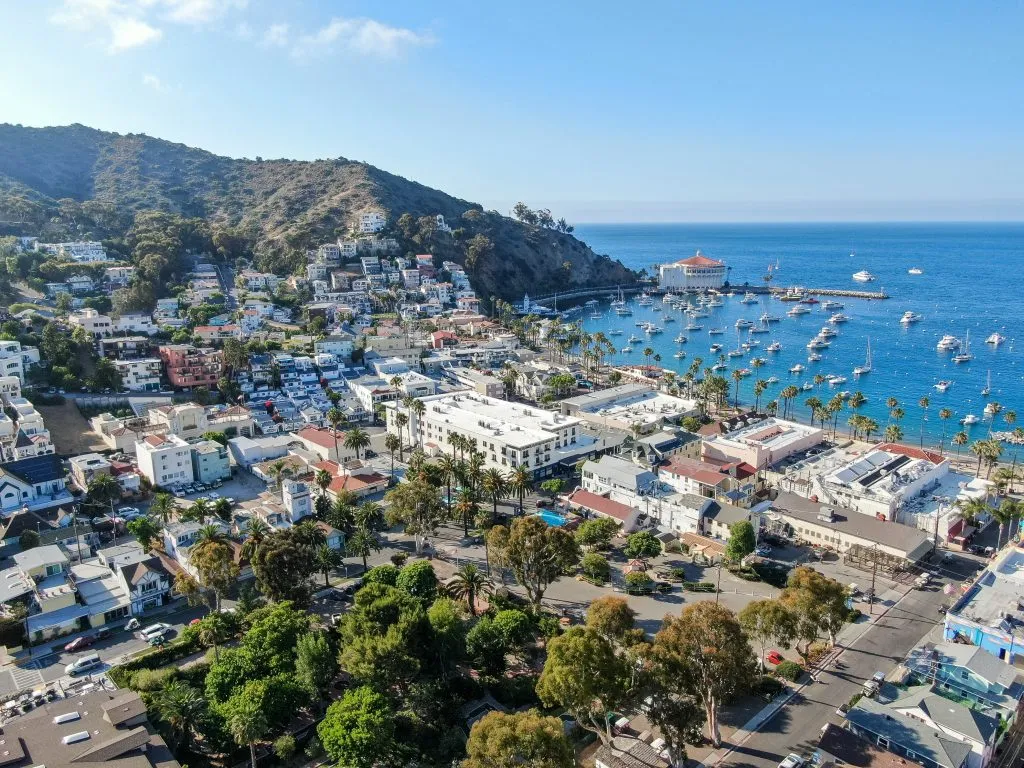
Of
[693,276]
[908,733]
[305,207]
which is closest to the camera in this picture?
[908,733]

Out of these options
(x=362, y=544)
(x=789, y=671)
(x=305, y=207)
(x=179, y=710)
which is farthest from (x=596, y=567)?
(x=305, y=207)

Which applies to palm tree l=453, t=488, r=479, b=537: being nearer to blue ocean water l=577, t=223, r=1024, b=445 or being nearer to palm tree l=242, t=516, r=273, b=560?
palm tree l=242, t=516, r=273, b=560

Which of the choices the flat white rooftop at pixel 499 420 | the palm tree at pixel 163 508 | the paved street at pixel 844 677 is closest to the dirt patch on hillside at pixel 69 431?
the palm tree at pixel 163 508

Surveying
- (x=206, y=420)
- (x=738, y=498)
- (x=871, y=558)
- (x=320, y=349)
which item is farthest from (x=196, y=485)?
(x=871, y=558)

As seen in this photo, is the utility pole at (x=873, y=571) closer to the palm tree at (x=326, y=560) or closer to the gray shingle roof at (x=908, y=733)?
the gray shingle roof at (x=908, y=733)

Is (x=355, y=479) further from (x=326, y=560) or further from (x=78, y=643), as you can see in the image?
→ (x=78, y=643)

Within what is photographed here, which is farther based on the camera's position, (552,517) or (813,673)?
(552,517)

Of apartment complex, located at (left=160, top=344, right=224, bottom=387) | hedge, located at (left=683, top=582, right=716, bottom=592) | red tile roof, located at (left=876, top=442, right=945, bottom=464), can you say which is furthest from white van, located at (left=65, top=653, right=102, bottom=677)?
red tile roof, located at (left=876, top=442, right=945, bottom=464)
